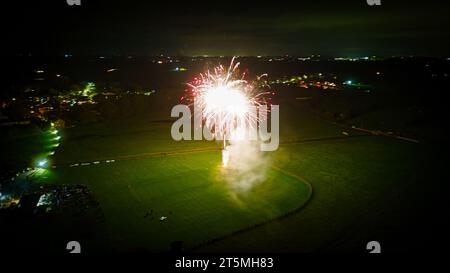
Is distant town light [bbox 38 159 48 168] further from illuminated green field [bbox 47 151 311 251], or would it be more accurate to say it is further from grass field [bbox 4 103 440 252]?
illuminated green field [bbox 47 151 311 251]

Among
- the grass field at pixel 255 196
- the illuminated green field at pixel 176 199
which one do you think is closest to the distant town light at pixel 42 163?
the grass field at pixel 255 196

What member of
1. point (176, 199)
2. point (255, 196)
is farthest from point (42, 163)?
point (255, 196)

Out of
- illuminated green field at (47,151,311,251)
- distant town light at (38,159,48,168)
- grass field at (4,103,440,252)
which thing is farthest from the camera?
distant town light at (38,159,48,168)

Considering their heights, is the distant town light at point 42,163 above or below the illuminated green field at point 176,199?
above

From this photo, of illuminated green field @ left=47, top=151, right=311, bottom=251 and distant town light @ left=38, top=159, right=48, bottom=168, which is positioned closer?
illuminated green field @ left=47, top=151, right=311, bottom=251

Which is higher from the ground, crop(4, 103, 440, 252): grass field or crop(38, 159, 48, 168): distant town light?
crop(38, 159, 48, 168): distant town light

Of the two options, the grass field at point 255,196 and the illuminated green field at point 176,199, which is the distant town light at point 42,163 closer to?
the grass field at point 255,196

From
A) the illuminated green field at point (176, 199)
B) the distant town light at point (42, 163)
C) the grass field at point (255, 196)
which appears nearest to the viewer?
the grass field at point (255, 196)

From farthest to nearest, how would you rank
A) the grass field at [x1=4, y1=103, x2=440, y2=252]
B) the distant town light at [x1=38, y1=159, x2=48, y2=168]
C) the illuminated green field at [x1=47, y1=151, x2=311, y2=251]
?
the distant town light at [x1=38, y1=159, x2=48, y2=168]
the illuminated green field at [x1=47, y1=151, x2=311, y2=251]
the grass field at [x1=4, y1=103, x2=440, y2=252]

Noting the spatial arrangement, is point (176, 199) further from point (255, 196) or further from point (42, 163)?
point (42, 163)

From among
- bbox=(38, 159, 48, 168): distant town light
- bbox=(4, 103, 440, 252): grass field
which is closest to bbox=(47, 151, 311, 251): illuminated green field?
bbox=(4, 103, 440, 252): grass field
